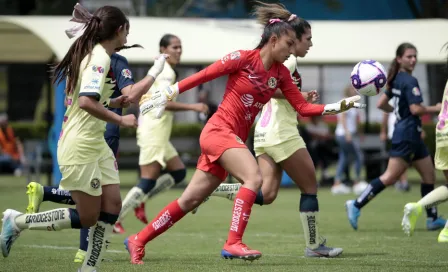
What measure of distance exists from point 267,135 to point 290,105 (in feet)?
1.31

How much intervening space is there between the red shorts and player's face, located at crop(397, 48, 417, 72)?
4.29m

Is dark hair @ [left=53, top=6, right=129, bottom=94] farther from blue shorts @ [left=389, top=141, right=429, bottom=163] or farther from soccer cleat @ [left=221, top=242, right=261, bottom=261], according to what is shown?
blue shorts @ [left=389, top=141, right=429, bottom=163]

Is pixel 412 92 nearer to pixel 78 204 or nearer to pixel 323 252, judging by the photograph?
pixel 323 252

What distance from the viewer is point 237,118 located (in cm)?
808

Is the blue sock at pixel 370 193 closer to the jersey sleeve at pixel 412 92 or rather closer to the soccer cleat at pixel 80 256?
the jersey sleeve at pixel 412 92

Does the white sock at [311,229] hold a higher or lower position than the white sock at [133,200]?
higher

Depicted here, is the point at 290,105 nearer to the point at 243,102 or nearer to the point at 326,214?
the point at 243,102

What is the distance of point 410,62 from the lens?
11648 mm

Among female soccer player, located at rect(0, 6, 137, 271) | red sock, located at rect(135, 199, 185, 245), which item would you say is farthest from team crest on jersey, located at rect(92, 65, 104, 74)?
red sock, located at rect(135, 199, 185, 245)

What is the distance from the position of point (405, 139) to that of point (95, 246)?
223 inches

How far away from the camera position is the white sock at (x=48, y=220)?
732 centimetres

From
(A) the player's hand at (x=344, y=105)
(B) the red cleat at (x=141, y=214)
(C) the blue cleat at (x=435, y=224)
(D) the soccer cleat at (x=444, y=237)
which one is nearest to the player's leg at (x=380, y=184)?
(C) the blue cleat at (x=435, y=224)

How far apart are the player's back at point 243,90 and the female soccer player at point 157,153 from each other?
3601 mm

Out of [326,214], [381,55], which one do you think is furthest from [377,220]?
[381,55]
